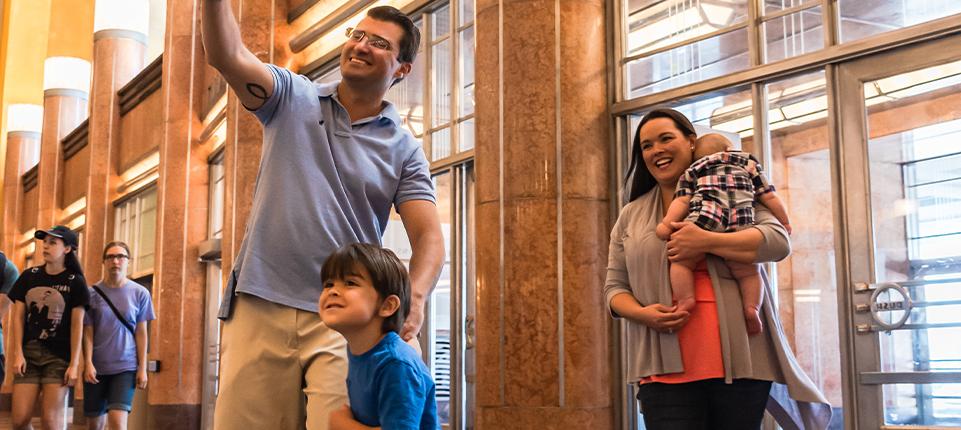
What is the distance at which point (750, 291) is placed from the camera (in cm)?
373

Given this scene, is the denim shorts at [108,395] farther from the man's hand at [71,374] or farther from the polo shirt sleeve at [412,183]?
the polo shirt sleeve at [412,183]

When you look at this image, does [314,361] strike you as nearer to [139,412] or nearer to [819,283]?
[819,283]

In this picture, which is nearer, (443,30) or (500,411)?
(500,411)

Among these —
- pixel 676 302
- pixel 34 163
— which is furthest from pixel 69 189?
pixel 676 302

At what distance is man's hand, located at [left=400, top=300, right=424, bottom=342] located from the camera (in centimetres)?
294

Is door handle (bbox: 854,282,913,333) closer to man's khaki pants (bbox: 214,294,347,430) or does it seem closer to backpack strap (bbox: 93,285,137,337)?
man's khaki pants (bbox: 214,294,347,430)

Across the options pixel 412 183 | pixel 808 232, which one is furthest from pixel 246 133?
pixel 412 183

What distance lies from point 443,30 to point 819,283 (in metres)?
4.76

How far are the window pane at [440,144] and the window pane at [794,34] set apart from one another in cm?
355

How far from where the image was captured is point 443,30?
32.6 ft

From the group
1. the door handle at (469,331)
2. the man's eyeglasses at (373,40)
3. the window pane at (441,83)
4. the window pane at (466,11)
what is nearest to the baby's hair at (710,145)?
the man's eyeglasses at (373,40)

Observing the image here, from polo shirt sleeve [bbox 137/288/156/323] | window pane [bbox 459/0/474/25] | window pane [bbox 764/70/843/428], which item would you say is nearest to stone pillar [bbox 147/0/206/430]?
polo shirt sleeve [bbox 137/288/156/323]

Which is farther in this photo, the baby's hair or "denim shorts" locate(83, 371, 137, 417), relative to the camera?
"denim shorts" locate(83, 371, 137, 417)

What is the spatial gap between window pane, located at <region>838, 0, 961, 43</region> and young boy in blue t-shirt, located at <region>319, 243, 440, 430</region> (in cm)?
399
